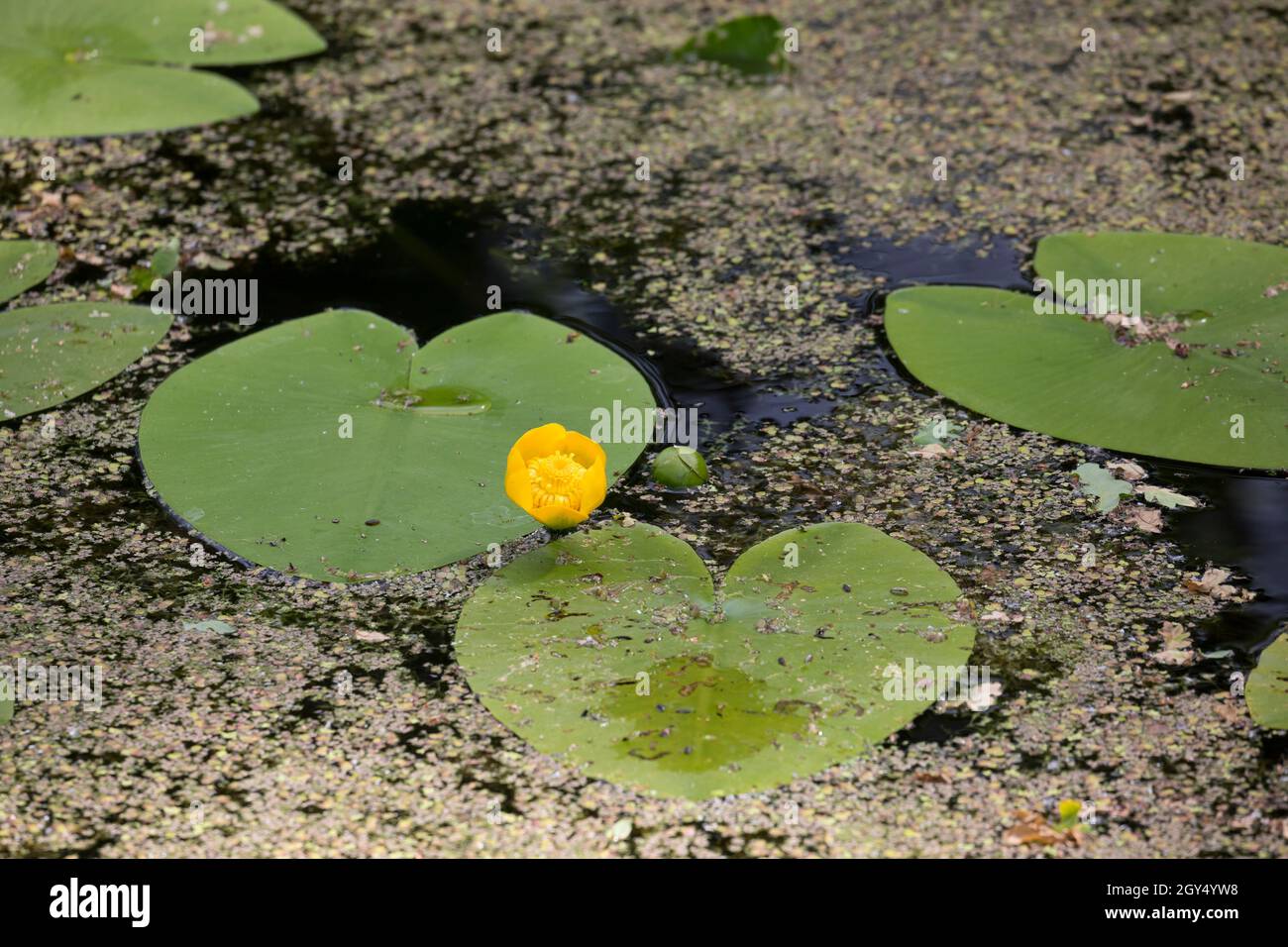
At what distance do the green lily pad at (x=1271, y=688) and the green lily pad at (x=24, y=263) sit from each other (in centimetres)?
243

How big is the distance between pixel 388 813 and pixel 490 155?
1992mm

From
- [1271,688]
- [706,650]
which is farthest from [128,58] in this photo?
[1271,688]

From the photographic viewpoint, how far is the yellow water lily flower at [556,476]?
6.61 ft

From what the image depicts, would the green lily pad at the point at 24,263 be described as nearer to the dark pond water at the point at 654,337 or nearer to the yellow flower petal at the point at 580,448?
the dark pond water at the point at 654,337

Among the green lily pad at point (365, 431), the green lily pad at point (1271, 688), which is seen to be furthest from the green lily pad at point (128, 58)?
the green lily pad at point (1271, 688)

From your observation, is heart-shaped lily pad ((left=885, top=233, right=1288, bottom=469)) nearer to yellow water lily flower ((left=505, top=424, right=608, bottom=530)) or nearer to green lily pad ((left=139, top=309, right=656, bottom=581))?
green lily pad ((left=139, top=309, right=656, bottom=581))

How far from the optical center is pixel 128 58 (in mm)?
3512

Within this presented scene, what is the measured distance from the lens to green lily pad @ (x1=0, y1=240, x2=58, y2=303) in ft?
8.97

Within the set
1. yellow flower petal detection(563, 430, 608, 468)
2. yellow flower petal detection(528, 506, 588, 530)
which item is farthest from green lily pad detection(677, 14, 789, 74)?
yellow flower petal detection(528, 506, 588, 530)

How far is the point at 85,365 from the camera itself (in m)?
2.50
